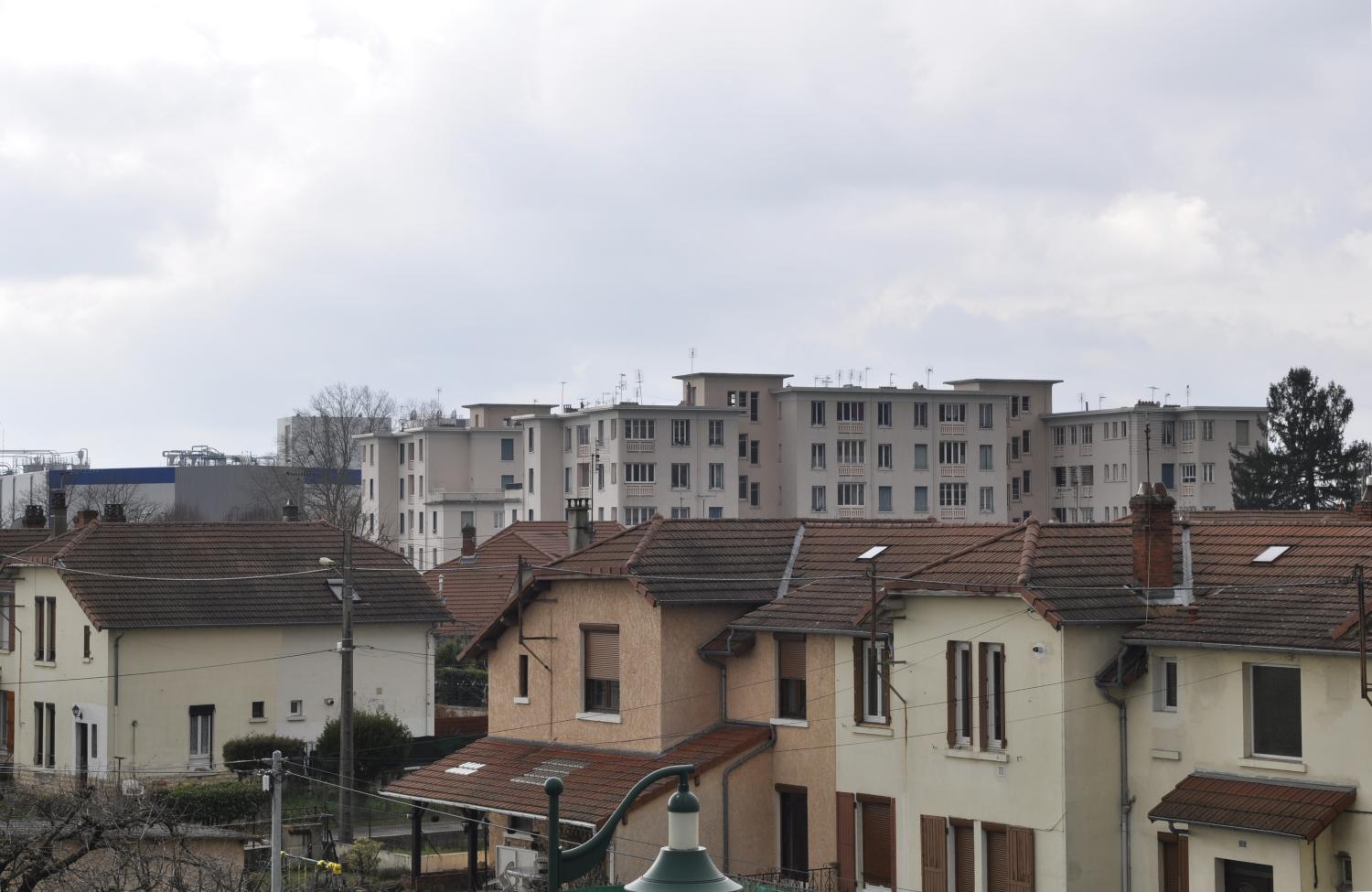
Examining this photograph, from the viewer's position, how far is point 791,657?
32688mm

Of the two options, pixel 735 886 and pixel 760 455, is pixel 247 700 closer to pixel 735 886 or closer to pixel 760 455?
pixel 735 886

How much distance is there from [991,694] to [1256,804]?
15.5 feet

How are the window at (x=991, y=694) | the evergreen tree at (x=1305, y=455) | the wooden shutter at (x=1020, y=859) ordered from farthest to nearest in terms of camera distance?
the evergreen tree at (x=1305, y=455) < the window at (x=991, y=694) < the wooden shutter at (x=1020, y=859)

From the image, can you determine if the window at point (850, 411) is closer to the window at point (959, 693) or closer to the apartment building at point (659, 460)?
the apartment building at point (659, 460)

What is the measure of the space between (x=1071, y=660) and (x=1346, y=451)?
7766 centimetres

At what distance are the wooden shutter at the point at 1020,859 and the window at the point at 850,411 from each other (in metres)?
85.2

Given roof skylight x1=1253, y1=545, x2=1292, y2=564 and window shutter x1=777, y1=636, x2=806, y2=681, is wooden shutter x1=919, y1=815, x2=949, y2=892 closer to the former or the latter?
window shutter x1=777, y1=636, x2=806, y2=681

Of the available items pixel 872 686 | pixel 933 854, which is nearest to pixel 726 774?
pixel 872 686

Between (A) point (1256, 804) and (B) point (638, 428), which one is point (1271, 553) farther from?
(B) point (638, 428)

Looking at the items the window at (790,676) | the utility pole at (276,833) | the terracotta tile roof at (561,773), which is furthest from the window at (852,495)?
the utility pole at (276,833)

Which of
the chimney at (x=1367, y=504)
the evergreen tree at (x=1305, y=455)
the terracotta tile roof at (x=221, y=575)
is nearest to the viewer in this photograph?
the chimney at (x=1367, y=504)

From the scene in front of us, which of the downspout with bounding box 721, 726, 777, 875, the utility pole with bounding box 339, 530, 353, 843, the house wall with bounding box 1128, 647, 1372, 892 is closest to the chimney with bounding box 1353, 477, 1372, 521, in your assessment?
the house wall with bounding box 1128, 647, 1372, 892

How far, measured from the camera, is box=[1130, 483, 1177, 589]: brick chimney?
28.7 metres

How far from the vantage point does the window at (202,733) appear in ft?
155
